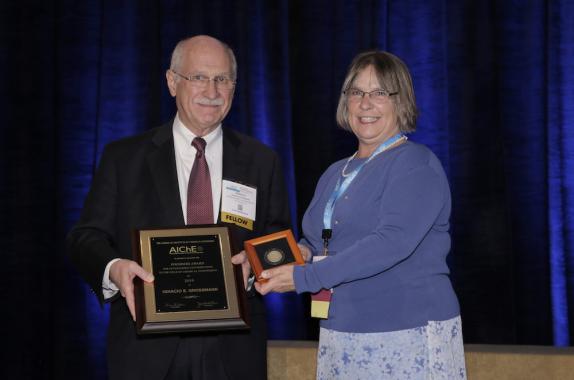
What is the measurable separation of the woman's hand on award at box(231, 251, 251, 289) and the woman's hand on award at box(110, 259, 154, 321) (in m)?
0.25

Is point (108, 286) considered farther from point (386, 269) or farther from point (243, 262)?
point (386, 269)

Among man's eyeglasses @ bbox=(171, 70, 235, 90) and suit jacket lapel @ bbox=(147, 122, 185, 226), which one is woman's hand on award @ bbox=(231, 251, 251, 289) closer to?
suit jacket lapel @ bbox=(147, 122, 185, 226)

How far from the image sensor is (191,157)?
2344 mm

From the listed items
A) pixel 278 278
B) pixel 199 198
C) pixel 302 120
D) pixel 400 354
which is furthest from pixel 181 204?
pixel 302 120

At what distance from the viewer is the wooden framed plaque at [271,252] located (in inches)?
82.4

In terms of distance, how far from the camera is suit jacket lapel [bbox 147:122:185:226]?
87.4 inches

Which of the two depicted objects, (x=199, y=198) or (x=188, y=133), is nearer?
(x=199, y=198)

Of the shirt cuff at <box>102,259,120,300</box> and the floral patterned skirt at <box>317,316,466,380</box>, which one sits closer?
the floral patterned skirt at <box>317,316,466,380</box>

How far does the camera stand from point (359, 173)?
7.12ft

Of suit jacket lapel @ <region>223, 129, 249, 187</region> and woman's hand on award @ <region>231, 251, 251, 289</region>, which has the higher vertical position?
suit jacket lapel @ <region>223, 129, 249, 187</region>

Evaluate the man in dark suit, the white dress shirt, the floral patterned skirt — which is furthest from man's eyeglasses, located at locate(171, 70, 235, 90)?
the floral patterned skirt

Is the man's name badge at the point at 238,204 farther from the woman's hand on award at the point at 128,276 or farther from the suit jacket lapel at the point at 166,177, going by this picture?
the woman's hand on award at the point at 128,276

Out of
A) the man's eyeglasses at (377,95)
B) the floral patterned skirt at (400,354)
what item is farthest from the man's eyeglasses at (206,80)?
the floral patterned skirt at (400,354)

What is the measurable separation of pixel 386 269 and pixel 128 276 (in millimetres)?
737
